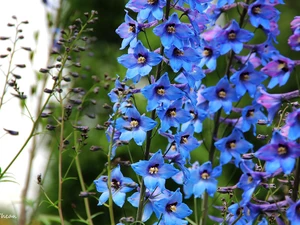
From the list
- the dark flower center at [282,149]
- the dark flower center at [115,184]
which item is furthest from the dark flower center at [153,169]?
the dark flower center at [282,149]

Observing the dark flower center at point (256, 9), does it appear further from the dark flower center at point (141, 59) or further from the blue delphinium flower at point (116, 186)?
the blue delphinium flower at point (116, 186)

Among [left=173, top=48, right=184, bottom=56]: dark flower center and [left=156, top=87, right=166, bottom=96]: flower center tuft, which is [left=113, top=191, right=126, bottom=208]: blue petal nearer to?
[left=156, top=87, right=166, bottom=96]: flower center tuft

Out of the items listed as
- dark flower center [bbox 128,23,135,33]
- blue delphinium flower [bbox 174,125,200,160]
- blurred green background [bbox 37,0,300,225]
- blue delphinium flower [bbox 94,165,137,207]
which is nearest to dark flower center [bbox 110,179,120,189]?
blue delphinium flower [bbox 94,165,137,207]

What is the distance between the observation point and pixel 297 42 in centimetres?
226

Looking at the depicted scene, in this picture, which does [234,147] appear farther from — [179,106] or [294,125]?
[294,125]

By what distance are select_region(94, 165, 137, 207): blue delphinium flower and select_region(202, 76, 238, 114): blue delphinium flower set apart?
2.43 feet

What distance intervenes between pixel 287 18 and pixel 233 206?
25.0 feet

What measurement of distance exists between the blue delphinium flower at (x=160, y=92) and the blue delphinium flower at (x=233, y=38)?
683 mm

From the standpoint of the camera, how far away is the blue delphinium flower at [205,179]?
3287mm

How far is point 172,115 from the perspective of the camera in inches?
103

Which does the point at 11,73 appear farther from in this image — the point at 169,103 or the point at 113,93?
the point at 169,103

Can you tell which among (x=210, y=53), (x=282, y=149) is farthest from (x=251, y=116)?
(x=282, y=149)

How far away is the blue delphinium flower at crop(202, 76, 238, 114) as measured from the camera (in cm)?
316

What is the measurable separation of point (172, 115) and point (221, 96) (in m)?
0.65
